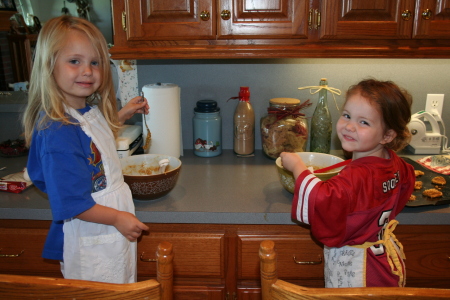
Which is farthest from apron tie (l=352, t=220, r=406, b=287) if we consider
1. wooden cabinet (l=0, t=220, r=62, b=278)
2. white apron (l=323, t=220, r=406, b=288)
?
wooden cabinet (l=0, t=220, r=62, b=278)

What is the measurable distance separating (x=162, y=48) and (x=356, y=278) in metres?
0.96

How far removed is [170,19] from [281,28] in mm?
378

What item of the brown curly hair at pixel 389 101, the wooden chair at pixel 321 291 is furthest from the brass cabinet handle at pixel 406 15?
the wooden chair at pixel 321 291

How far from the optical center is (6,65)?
1.79 metres

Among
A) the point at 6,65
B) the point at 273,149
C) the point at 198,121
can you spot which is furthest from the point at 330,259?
the point at 6,65

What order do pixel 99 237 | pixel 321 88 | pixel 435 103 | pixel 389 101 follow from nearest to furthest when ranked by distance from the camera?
pixel 389 101 < pixel 99 237 < pixel 321 88 < pixel 435 103

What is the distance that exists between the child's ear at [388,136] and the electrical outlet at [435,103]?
0.86 meters

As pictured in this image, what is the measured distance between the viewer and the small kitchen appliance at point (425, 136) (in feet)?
5.66

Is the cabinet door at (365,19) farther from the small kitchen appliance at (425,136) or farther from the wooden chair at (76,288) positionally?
the wooden chair at (76,288)

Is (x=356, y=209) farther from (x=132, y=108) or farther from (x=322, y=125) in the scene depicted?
(x=132, y=108)

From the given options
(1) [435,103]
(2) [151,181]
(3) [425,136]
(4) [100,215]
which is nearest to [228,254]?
(2) [151,181]

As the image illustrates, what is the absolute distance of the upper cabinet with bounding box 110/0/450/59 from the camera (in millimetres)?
1359

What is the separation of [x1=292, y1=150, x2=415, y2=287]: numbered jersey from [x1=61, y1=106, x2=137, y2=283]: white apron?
1.67 ft

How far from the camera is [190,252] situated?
1317 mm
